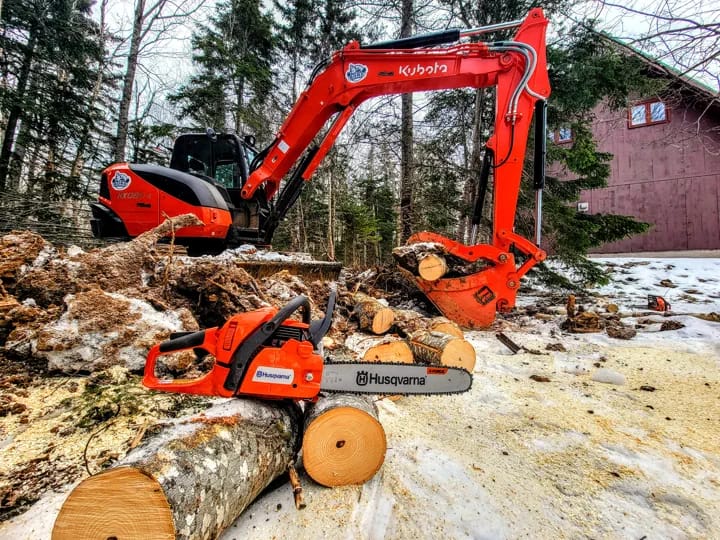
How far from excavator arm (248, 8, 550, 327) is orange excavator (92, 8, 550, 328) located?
0.01 meters

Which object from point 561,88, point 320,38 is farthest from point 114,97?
point 561,88

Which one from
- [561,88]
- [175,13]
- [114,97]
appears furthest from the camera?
[114,97]

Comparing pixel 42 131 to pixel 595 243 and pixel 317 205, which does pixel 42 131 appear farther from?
pixel 595 243

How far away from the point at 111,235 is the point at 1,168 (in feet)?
20.7

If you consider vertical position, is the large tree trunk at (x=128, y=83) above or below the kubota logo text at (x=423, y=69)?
above

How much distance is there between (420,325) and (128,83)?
33.6 ft

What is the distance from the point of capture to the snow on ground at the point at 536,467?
1247mm

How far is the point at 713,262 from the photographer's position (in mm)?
8484

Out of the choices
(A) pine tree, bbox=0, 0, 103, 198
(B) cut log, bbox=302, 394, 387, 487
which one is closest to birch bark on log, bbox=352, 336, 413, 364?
(B) cut log, bbox=302, 394, 387, 487

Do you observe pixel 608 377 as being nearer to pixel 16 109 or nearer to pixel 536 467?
pixel 536 467

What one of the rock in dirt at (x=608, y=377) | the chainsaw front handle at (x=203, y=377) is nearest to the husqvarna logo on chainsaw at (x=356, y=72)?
the chainsaw front handle at (x=203, y=377)

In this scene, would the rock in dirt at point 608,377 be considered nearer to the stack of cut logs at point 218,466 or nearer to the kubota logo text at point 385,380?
the kubota logo text at point 385,380

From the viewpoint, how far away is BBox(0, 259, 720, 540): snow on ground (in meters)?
1.25

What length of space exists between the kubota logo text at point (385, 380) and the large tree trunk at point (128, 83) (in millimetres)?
9736
